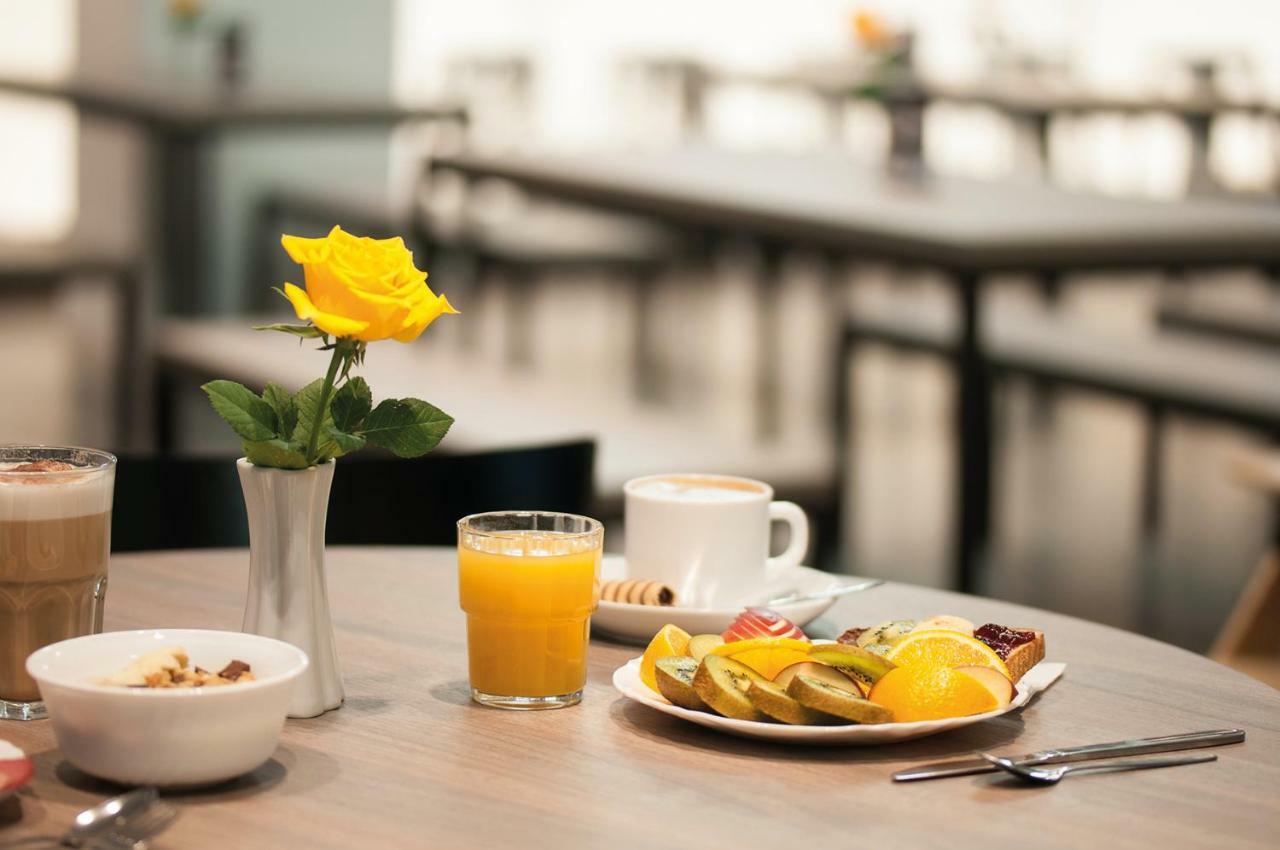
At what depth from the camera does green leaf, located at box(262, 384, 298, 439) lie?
865 millimetres

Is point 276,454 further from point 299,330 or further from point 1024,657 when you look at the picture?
point 1024,657

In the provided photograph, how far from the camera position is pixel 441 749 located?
84 cm

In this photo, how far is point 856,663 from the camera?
87 cm

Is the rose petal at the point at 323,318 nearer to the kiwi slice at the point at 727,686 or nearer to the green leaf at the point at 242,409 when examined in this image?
the green leaf at the point at 242,409

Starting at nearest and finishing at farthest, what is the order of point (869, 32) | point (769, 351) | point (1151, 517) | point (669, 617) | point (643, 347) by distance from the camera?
1. point (669, 617)
2. point (869, 32)
3. point (1151, 517)
4. point (769, 351)
5. point (643, 347)

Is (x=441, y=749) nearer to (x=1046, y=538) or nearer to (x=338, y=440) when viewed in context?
(x=338, y=440)

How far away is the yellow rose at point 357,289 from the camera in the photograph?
80cm

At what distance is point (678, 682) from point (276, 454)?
0.23 meters

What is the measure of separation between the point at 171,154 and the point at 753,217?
199cm

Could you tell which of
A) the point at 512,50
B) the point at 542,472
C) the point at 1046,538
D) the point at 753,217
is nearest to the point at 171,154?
the point at 753,217

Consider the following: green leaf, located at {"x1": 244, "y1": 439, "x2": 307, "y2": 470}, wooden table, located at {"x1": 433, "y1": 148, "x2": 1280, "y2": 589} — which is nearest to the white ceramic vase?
green leaf, located at {"x1": 244, "y1": 439, "x2": 307, "y2": 470}

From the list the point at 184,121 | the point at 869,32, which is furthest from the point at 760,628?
the point at 184,121

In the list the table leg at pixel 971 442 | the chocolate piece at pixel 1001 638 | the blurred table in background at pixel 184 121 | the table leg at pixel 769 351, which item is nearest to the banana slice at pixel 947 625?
the chocolate piece at pixel 1001 638

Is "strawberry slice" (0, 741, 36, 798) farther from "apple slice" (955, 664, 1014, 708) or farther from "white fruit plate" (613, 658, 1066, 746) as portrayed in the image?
"apple slice" (955, 664, 1014, 708)
